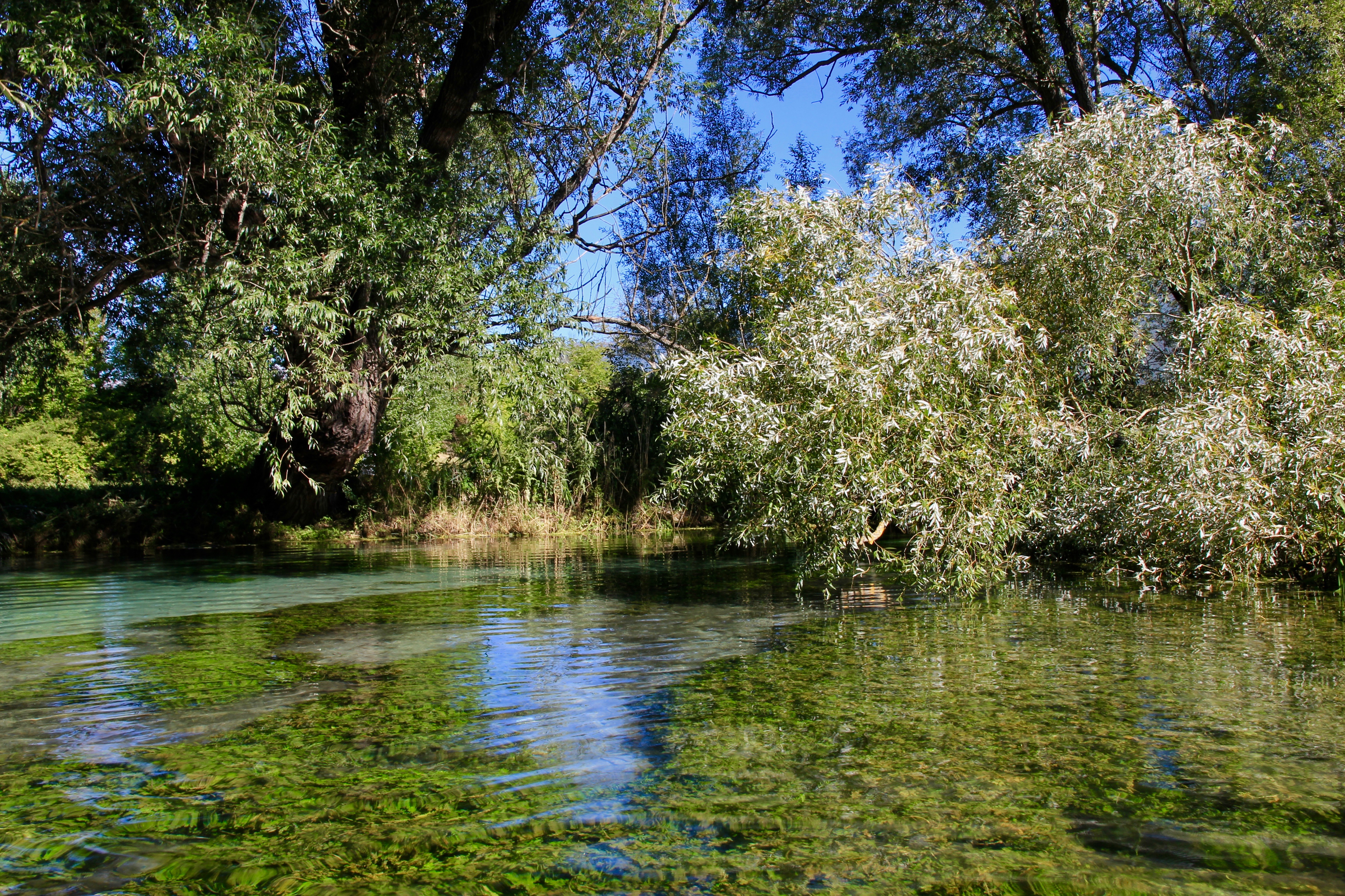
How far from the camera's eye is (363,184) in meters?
10.4

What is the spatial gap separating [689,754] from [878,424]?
4.42m

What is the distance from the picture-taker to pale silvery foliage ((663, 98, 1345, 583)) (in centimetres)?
771

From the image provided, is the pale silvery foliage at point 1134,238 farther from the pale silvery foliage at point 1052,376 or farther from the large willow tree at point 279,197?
the large willow tree at point 279,197

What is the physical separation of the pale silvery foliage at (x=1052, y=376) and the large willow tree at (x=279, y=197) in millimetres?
3830

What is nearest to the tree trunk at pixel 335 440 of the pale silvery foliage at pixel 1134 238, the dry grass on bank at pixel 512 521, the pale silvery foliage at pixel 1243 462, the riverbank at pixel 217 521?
the riverbank at pixel 217 521

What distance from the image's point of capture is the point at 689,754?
3764 mm

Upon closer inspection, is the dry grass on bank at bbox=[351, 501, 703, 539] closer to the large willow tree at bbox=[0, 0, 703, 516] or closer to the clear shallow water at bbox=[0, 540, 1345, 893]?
the large willow tree at bbox=[0, 0, 703, 516]

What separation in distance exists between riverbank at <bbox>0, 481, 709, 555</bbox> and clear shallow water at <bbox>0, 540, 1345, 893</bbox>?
33.6 feet

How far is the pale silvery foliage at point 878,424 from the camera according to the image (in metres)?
7.56

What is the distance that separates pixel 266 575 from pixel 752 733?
9.27m

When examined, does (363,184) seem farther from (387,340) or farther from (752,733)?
(752,733)

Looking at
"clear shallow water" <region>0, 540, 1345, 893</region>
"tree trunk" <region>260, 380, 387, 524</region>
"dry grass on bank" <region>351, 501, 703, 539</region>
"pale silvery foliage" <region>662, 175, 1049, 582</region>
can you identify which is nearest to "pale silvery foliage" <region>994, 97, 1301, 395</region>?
"pale silvery foliage" <region>662, 175, 1049, 582</region>

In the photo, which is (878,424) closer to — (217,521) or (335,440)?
(335,440)

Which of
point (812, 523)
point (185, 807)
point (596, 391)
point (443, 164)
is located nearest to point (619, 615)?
point (812, 523)
